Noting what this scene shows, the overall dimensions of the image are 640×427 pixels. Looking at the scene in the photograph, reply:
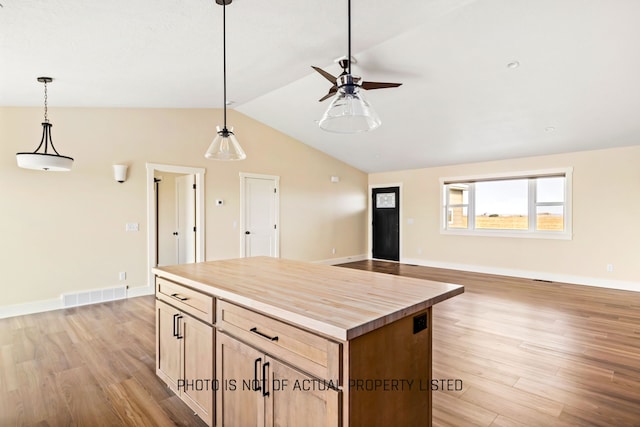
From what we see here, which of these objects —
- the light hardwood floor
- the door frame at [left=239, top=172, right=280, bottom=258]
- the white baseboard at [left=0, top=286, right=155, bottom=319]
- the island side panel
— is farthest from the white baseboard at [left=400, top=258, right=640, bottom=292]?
the white baseboard at [left=0, top=286, right=155, bottom=319]

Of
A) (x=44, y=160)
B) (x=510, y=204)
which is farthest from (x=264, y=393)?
(x=510, y=204)

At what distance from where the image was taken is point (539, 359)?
2764 millimetres

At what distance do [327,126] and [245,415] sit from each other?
1707mm

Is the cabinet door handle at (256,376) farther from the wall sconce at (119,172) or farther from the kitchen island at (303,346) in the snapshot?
the wall sconce at (119,172)

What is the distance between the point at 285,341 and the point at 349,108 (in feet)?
4.28

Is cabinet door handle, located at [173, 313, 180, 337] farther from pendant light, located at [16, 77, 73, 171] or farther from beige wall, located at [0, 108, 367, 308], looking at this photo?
beige wall, located at [0, 108, 367, 308]

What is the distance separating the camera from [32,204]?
413 centimetres

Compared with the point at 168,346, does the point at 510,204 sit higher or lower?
higher

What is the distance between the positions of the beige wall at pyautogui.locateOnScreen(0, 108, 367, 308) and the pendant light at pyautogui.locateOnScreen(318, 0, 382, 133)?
4.05 m

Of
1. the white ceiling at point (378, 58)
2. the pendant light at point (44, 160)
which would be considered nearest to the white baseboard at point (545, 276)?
the white ceiling at point (378, 58)

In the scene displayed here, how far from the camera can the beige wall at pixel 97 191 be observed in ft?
13.3

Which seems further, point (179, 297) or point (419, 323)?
point (179, 297)

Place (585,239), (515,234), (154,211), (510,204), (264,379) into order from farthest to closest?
(510,204) < (515,234) < (585,239) < (154,211) < (264,379)

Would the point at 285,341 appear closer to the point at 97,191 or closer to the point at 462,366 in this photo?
the point at 462,366
